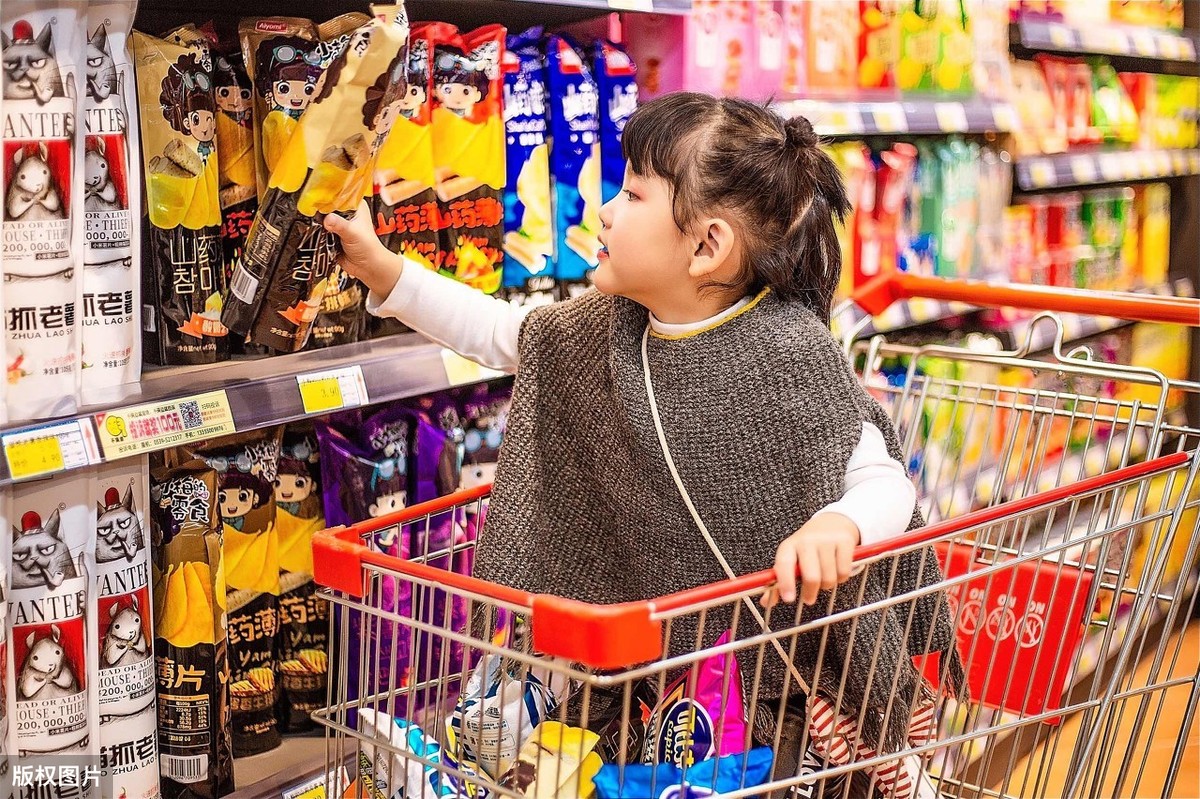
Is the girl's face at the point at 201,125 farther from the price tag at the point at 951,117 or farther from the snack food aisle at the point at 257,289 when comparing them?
the price tag at the point at 951,117

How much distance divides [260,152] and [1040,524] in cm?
242

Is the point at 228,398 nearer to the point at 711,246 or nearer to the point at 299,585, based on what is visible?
the point at 299,585

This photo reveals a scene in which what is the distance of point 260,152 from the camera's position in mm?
1534

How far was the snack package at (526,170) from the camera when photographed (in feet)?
6.07

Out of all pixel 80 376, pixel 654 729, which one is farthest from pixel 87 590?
pixel 654 729

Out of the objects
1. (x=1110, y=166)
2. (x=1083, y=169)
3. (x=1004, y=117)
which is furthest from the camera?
(x=1110, y=166)

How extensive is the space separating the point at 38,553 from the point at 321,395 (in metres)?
0.38

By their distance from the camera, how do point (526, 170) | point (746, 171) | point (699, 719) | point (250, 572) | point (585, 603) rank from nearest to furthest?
1. point (585, 603)
2. point (699, 719)
3. point (746, 171)
4. point (250, 572)
5. point (526, 170)

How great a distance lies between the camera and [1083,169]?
3.34m

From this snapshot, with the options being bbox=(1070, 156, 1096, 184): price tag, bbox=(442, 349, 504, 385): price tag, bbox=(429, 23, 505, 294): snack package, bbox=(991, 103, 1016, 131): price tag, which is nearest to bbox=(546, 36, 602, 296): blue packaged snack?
bbox=(429, 23, 505, 294): snack package

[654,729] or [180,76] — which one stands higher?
[180,76]

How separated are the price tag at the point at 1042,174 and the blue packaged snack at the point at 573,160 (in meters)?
1.62

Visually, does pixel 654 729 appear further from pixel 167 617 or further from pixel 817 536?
pixel 167 617

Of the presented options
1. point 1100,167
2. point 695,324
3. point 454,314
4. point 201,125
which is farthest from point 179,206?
point 1100,167
